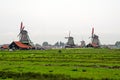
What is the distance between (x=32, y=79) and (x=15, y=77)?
2.46 meters

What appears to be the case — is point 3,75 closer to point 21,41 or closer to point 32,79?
point 32,79

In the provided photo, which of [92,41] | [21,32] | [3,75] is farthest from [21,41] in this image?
[3,75]

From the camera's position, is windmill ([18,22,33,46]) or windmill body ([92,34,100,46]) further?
windmill body ([92,34,100,46])

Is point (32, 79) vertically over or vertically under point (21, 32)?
under

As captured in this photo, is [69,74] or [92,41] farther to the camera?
[92,41]

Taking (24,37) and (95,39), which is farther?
(95,39)

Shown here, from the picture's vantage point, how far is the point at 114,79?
84.5ft

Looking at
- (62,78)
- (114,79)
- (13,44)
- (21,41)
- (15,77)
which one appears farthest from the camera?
(21,41)

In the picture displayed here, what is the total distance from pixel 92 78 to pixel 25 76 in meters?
7.61

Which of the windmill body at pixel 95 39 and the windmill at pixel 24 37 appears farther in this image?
the windmill body at pixel 95 39

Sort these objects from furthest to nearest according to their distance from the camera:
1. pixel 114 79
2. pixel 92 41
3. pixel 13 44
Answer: pixel 92 41 → pixel 13 44 → pixel 114 79

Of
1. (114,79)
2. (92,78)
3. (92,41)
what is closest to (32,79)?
(92,78)

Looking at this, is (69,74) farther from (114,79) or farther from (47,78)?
(114,79)

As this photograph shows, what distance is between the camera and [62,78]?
28.0 m
